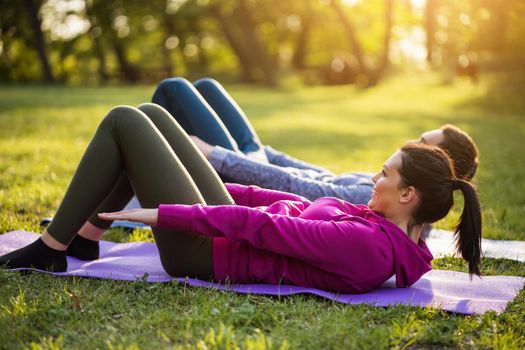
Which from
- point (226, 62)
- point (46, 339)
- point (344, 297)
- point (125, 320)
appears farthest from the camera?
point (226, 62)

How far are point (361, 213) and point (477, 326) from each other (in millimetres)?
806

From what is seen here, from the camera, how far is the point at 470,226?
9.52 feet

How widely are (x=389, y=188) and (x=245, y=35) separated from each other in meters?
30.1

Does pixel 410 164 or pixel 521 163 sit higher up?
pixel 410 164

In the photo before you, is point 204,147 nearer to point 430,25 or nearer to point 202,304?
point 202,304

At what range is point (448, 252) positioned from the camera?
14.0 feet

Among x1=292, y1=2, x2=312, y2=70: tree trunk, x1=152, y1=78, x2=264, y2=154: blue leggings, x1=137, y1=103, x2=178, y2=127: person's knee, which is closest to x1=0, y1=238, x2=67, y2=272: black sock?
x1=137, y1=103, x2=178, y2=127: person's knee

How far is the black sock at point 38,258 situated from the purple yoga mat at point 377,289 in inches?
3.3

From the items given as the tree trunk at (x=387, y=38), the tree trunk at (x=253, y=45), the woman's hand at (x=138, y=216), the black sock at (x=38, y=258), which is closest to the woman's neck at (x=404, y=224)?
the woman's hand at (x=138, y=216)

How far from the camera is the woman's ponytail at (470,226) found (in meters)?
2.85

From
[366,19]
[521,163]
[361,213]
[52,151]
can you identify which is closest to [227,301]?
[361,213]

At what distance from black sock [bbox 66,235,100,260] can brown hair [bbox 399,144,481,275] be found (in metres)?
1.90

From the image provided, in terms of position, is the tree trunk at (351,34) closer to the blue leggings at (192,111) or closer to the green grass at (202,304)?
the green grass at (202,304)

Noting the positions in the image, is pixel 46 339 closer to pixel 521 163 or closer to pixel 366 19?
pixel 521 163
